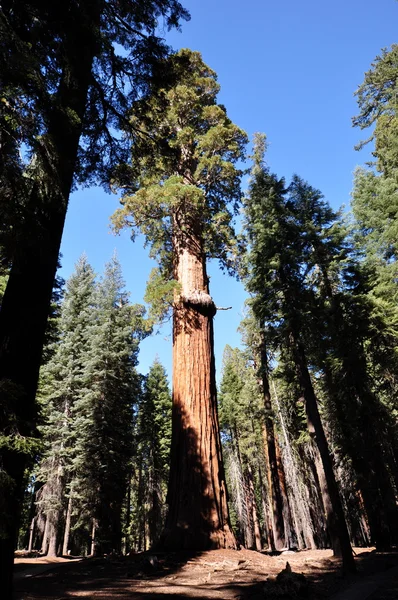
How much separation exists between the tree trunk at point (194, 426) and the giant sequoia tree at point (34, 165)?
355 cm

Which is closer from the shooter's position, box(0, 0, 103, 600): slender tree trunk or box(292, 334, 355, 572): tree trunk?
box(0, 0, 103, 600): slender tree trunk

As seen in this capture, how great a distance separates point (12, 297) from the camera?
11.5 feet

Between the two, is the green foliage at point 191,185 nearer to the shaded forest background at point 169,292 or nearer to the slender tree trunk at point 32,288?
the shaded forest background at point 169,292

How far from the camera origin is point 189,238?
8969 millimetres

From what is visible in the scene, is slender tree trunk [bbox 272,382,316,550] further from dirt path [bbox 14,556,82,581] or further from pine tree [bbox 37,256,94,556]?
pine tree [bbox 37,256,94,556]

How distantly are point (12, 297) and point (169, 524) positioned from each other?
4702 mm

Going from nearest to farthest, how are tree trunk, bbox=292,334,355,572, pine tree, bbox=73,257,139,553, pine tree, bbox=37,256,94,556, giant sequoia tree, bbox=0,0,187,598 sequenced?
1. giant sequoia tree, bbox=0,0,187,598
2. tree trunk, bbox=292,334,355,572
3. pine tree, bbox=73,257,139,553
4. pine tree, bbox=37,256,94,556

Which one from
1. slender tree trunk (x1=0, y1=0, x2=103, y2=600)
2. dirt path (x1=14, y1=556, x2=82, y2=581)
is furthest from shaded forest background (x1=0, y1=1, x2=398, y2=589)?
dirt path (x1=14, y1=556, x2=82, y2=581)

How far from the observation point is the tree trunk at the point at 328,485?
243 inches

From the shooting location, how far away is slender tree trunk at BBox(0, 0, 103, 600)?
2.90 metres

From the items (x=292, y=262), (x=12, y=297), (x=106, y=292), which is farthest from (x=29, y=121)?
(x=106, y=292)

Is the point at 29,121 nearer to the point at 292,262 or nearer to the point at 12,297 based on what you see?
the point at 12,297

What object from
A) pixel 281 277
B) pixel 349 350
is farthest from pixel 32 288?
pixel 349 350

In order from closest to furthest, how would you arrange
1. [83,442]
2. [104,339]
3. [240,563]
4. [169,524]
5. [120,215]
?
[240,563]
[169,524]
[120,215]
[83,442]
[104,339]
